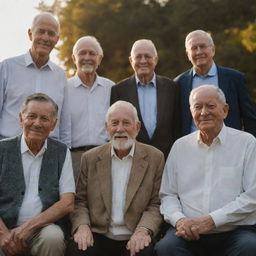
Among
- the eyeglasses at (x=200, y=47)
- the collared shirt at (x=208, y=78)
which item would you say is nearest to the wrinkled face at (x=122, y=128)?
the collared shirt at (x=208, y=78)

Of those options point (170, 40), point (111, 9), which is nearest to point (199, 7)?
point (170, 40)

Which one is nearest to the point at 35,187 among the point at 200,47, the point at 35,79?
the point at 35,79

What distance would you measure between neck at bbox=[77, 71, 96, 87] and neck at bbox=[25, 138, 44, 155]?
141 cm

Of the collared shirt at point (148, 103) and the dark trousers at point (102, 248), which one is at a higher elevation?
the collared shirt at point (148, 103)

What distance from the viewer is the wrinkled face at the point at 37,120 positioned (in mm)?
4586

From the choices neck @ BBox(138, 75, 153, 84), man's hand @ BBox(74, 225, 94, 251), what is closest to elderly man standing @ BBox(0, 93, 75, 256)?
man's hand @ BBox(74, 225, 94, 251)

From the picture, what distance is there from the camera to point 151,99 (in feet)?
19.4

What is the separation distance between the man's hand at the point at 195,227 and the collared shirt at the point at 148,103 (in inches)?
63.2

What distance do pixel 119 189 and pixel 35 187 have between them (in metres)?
0.76

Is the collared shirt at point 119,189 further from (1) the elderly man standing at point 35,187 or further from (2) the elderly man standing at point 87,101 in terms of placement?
(2) the elderly man standing at point 87,101

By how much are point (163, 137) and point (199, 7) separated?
44.6ft

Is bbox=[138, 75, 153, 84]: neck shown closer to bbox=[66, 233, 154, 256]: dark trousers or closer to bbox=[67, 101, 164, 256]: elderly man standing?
bbox=[67, 101, 164, 256]: elderly man standing

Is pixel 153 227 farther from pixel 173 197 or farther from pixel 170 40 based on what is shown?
pixel 170 40

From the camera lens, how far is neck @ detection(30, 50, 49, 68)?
18.3ft
